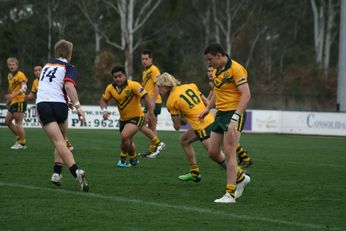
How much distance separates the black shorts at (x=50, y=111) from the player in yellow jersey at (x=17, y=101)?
299 inches

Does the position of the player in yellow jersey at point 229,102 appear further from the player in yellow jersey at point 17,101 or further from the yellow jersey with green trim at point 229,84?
the player in yellow jersey at point 17,101

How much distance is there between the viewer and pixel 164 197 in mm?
9648

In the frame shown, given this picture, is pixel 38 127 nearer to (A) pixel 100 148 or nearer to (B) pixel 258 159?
(A) pixel 100 148

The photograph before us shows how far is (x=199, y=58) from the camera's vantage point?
198 feet

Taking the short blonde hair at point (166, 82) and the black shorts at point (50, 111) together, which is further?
the short blonde hair at point (166, 82)

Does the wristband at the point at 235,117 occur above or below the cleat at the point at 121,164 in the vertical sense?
above

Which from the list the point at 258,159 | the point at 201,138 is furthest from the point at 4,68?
the point at 201,138

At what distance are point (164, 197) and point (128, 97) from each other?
164 inches

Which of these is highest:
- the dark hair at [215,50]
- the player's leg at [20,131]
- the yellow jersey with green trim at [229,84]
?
the dark hair at [215,50]

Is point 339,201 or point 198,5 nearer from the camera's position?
point 339,201

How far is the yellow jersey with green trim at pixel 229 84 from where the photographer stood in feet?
30.1

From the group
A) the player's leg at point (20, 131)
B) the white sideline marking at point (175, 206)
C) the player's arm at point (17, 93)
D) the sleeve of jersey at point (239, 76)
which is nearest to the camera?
the white sideline marking at point (175, 206)

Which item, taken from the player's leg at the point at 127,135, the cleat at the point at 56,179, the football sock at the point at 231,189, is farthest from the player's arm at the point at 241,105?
the player's leg at the point at 127,135

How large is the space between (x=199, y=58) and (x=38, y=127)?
31.2 meters
